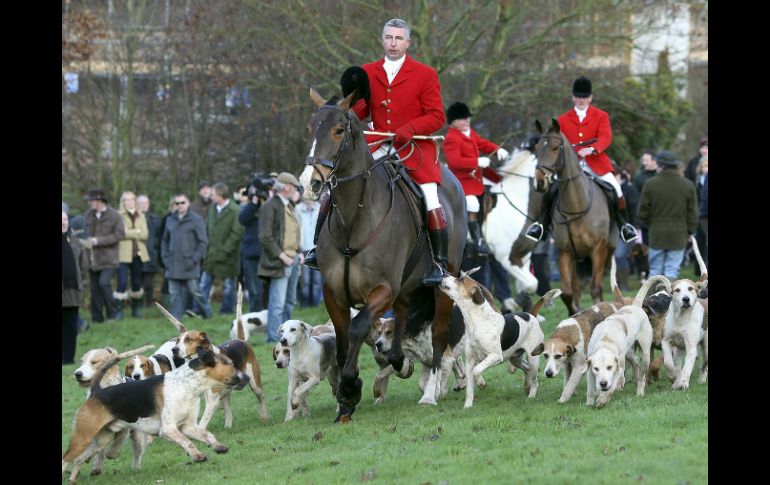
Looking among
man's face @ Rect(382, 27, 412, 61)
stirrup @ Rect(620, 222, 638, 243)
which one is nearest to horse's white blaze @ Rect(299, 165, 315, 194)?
man's face @ Rect(382, 27, 412, 61)

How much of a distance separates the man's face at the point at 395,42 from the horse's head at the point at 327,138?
108cm

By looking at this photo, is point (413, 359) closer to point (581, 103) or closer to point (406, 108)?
point (406, 108)

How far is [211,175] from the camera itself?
1182 inches

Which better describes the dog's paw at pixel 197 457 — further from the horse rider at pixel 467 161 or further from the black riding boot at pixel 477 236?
the black riding boot at pixel 477 236

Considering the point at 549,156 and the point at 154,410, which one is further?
the point at 549,156

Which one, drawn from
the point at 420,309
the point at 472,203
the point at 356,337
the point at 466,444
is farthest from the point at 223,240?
the point at 466,444

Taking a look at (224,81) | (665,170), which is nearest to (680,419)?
(665,170)

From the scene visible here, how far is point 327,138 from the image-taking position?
9.71 meters

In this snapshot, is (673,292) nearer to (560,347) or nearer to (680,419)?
(560,347)

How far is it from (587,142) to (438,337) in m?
4.27

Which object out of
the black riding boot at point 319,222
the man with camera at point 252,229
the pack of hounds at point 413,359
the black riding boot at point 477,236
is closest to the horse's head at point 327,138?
the black riding boot at point 319,222

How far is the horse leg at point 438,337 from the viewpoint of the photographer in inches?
458
